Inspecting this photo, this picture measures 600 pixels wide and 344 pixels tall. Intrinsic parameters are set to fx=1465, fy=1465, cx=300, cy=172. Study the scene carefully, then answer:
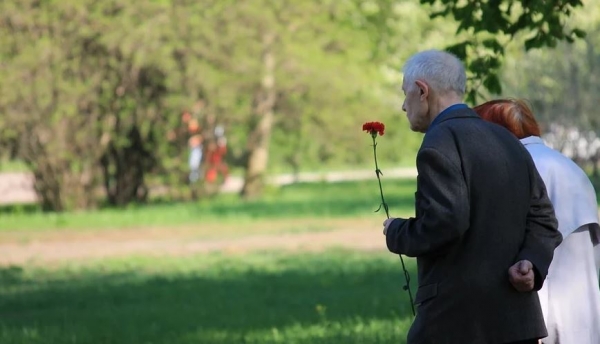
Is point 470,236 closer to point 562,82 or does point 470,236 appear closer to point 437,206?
point 437,206

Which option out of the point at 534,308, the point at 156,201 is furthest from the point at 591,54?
the point at 534,308

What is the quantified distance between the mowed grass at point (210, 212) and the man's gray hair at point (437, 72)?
825 inches

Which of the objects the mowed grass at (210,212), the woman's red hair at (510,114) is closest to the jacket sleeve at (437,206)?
the woman's red hair at (510,114)

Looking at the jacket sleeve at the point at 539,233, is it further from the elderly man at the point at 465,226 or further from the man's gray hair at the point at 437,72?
the man's gray hair at the point at 437,72

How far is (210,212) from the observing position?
28.5m

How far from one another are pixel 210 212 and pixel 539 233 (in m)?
23.7

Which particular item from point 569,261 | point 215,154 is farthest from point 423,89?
point 215,154

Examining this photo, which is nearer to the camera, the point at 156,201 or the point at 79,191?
the point at 79,191

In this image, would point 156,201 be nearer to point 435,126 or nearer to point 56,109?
point 56,109

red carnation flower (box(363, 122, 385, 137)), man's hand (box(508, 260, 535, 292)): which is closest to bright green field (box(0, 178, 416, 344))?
red carnation flower (box(363, 122, 385, 137))

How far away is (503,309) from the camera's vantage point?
4836mm

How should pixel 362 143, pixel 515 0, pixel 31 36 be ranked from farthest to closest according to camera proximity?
pixel 362 143 → pixel 31 36 → pixel 515 0

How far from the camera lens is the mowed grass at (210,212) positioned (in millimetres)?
26328

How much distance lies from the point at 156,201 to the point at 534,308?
93.1 feet
